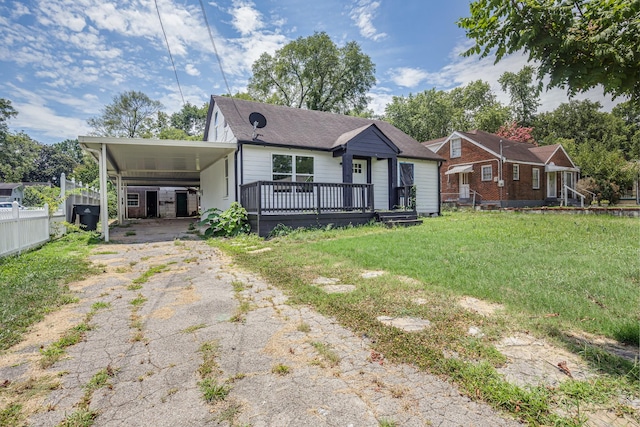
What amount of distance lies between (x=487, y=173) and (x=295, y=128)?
1480cm

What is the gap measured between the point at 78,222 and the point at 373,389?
14089 mm

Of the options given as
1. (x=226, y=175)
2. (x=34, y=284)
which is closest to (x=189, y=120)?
(x=226, y=175)

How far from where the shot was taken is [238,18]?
9602 mm

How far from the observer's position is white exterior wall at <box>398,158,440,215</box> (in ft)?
49.9

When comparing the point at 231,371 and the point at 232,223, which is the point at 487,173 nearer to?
the point at 232,223

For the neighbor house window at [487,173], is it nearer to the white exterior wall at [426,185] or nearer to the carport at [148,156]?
the white exterior wall at [426,185]

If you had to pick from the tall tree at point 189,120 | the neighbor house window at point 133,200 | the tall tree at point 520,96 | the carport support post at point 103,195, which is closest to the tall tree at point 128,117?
the tall tree at point 189,120

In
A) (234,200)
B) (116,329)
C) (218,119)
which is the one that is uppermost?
(218,119)

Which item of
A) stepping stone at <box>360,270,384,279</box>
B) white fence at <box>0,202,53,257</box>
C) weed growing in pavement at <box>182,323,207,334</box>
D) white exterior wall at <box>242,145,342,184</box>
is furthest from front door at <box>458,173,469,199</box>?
white fence at <box>0,202,53,257</box>

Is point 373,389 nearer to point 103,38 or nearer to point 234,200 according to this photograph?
point 234,200

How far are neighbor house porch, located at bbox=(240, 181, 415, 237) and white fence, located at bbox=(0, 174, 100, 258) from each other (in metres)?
5.35

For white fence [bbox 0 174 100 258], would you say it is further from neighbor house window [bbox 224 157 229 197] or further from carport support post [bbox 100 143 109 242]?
neighbor house window [bbox 224 157 229 197]

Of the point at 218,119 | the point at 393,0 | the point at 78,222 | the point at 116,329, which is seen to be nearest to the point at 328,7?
the point at 393,0

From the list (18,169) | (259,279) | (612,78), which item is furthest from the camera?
(18,169)
